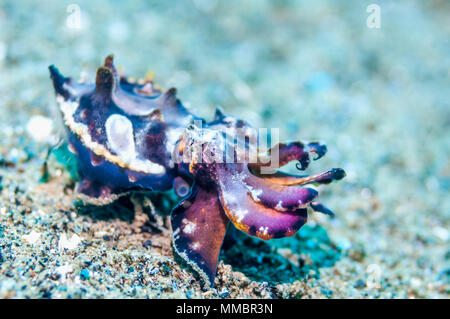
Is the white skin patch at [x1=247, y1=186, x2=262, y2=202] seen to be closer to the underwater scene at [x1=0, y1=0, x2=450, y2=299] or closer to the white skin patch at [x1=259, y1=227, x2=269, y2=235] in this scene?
the underwater scene at [x1=0, y1=0, x2=450, y2=299]

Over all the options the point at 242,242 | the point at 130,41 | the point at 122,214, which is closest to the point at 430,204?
the point at 242,242

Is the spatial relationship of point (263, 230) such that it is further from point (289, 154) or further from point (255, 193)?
point (289, 154)

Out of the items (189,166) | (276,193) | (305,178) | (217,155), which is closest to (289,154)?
(305,178)

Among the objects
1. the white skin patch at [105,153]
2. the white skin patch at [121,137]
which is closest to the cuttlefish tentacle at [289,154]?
the white skin patch at [105,153]

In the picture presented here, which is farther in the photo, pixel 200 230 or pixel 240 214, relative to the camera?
pixel 200 230

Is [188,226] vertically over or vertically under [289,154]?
under

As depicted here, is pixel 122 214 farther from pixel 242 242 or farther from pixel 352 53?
pixel 352 53

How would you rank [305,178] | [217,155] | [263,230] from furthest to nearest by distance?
1. [305,178]
2. [217,155]
3. [263,230]

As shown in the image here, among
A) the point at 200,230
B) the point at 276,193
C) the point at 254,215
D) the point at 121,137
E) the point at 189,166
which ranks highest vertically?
the point at 121,137
